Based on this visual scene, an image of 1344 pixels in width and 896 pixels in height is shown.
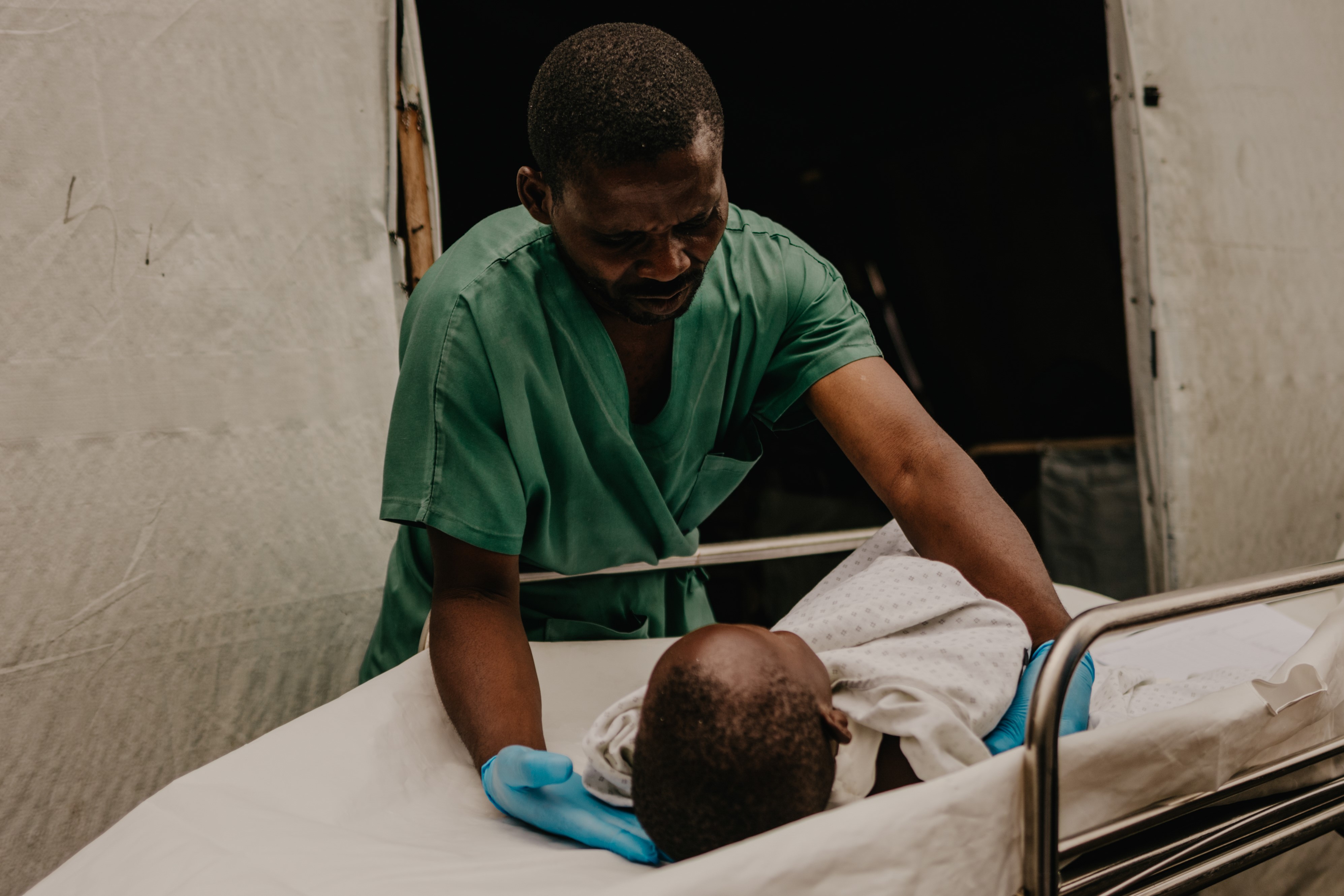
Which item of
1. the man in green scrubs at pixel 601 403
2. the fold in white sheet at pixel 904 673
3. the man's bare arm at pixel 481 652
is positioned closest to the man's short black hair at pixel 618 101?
the man in green scrubs at pixel 601 403

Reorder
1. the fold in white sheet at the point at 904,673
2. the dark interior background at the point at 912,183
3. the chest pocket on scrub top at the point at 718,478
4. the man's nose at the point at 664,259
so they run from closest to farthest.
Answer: the fold in white sheet at the point at 904,673 < the man's nose at the point at 664,259 < the chest pocket on scrub top at the point at 718,478 < the dark interior background at the point at 912,183

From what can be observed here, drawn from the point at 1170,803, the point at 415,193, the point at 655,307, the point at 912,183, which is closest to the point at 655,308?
the point at 655,307

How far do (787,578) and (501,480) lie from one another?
209cm

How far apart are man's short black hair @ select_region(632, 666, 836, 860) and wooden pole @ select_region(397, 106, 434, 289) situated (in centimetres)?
114

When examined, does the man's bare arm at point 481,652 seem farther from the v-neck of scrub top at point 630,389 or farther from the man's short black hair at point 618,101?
the man's short black hair at point 618,101

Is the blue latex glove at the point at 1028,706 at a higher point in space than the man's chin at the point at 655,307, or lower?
lower

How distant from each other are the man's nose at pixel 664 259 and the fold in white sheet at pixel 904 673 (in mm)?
452

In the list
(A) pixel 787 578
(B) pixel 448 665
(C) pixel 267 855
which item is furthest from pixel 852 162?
(C) pixel 267 855

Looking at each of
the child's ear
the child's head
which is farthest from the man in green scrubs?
the child's ear

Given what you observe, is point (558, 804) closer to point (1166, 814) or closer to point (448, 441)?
point (448, 441)

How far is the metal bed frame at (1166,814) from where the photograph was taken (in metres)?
0.69

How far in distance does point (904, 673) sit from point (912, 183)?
308cm

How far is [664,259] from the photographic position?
3.18 feet

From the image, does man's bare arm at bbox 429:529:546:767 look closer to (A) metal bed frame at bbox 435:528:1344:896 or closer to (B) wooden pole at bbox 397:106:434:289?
(A) metal bed frame at bbox 435:528:1344:896
